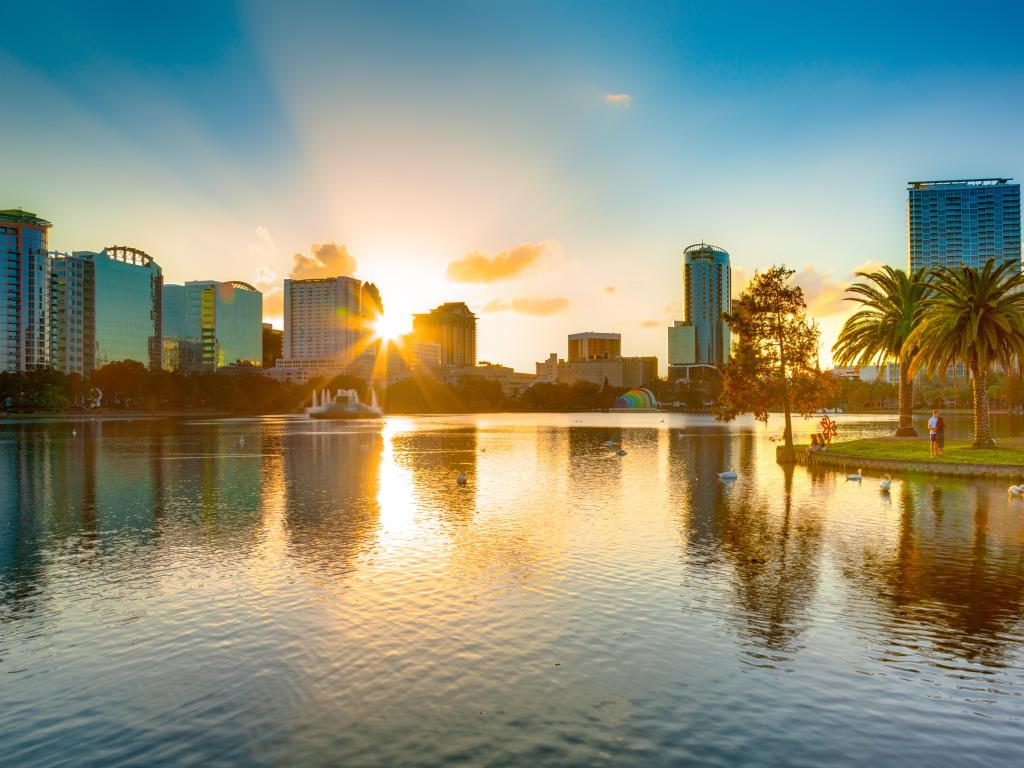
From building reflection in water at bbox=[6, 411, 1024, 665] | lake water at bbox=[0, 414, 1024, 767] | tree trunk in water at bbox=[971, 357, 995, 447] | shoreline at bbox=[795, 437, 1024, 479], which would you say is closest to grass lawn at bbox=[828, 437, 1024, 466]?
shoreline at bbox=[795, 437, 1024, 479]

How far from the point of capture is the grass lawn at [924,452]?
4016 cm

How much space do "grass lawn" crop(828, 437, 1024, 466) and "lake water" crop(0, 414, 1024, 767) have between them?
37.6ft

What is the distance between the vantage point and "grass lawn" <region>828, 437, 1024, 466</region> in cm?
4016

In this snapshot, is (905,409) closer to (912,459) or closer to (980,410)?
(980,410)

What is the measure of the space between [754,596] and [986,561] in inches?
308

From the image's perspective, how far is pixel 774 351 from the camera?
47.1m

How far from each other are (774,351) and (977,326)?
445 inches

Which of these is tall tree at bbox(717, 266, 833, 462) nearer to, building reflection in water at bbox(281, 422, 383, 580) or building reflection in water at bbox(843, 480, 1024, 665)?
building reflection in water at bbox(843, 480, 1024, 665)

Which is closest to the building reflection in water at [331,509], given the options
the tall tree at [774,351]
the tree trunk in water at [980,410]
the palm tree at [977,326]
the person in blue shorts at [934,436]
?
the tall tree at [774,351]

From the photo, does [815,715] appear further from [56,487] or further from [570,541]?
[56,487]

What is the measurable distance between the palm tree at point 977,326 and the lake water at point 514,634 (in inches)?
659

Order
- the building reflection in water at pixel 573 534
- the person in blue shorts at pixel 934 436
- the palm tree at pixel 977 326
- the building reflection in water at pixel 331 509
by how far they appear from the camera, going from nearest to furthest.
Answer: the building reflection in water at pixel 573 534 < the building reflection in water at pixel 331 509 < the palm tree at pixel 977 326 < the person in blue shorts at pixel 934 436

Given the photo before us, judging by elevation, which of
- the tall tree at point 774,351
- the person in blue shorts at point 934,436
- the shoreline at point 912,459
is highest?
the tall tree at point 774,351

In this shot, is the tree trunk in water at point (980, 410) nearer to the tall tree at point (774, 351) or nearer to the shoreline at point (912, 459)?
the shoreline at point (912, 459)
